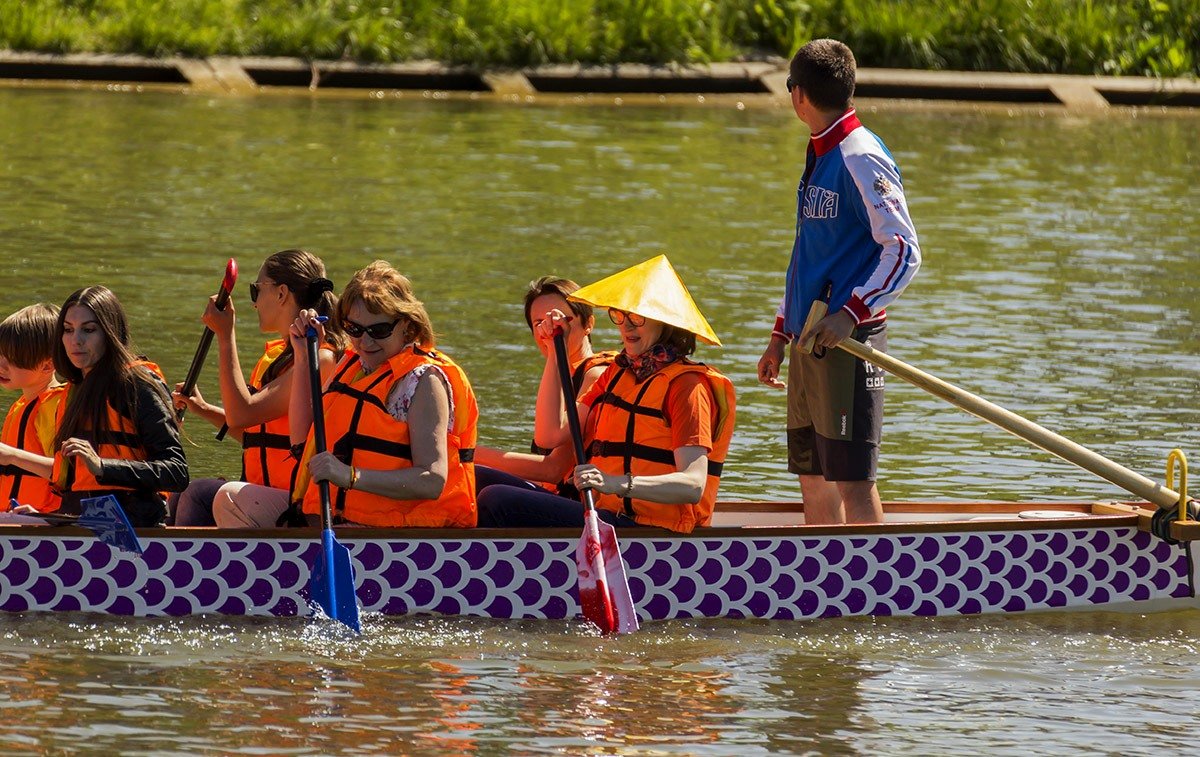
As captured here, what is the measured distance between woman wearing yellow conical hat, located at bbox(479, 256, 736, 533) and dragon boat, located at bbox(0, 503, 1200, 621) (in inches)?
5.7

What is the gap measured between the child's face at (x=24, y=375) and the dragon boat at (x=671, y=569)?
0.62 m

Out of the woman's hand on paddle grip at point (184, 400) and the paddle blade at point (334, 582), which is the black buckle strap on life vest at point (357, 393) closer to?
the paddle blade at point (334, 582)

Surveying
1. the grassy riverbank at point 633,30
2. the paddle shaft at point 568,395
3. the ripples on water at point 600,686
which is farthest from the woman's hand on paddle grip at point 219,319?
the grassy riverbank at point 633,30

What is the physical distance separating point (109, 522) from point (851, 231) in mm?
2259

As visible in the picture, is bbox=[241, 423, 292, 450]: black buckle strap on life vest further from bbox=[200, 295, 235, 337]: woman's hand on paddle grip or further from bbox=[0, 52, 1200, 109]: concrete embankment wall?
bbox=[0, 52, 1200, 109]: concrete embankment wall

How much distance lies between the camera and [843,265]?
6.33m

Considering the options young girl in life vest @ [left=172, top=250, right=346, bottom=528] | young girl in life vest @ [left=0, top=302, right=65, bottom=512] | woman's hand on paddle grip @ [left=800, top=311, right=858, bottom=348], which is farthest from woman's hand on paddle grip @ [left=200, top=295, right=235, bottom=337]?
woman's hand on paddle grip @ [left=800, top=311, right=858, bottom=348]

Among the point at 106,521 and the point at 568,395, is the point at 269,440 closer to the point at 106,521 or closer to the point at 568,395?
the point at 106,521

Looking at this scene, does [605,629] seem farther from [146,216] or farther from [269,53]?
[269,53]

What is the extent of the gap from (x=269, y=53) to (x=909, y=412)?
10625 mm

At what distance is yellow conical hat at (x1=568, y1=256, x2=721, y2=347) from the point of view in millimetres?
6141

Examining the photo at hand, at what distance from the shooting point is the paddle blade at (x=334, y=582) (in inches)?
235

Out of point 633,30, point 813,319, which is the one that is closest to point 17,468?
point 813,319

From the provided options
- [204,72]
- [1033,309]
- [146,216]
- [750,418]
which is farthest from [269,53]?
[750,418]
